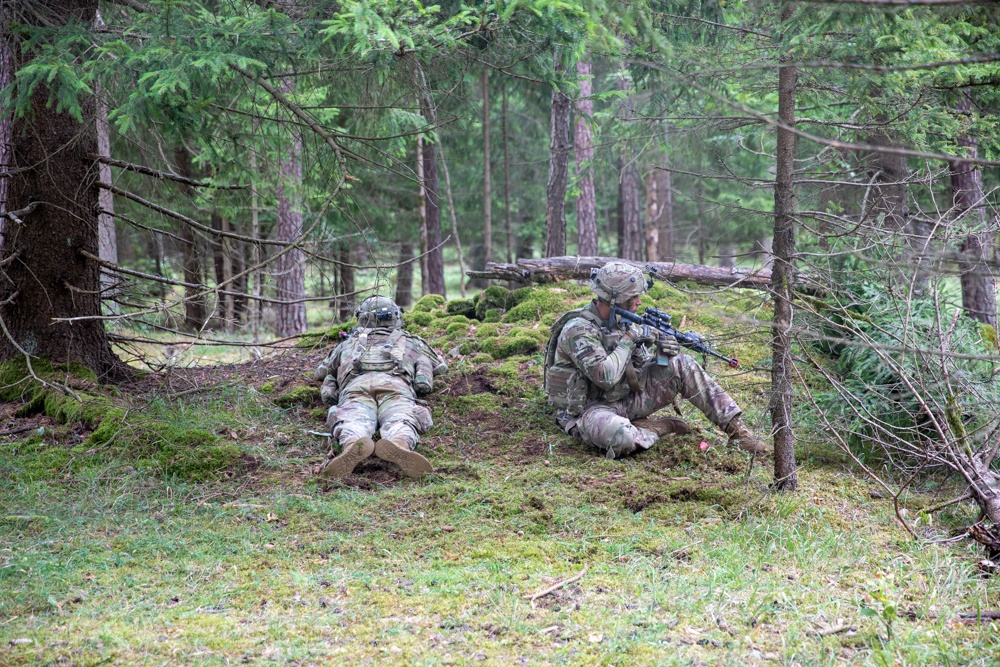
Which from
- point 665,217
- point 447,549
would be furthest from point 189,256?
point 665,217

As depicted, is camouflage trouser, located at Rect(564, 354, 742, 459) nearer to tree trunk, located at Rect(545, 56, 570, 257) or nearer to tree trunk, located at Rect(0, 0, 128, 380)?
tree trunk, located at Rect(0, 0, 128, 380)

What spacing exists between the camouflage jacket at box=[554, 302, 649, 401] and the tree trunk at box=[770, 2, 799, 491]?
5.15 feet

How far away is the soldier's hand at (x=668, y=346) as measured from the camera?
22.3ft

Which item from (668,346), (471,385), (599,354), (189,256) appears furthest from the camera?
(189,256)

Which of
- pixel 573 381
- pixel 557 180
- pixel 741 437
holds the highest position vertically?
pixel 557 180

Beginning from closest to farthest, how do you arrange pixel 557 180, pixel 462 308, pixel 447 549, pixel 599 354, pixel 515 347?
1. pixel 447 549
2. pixel 599 354
3. pixel 515 347
4. pixel 462 308
5. pixel 557 180

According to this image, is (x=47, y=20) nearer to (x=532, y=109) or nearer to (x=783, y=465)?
(x=783, y=465)

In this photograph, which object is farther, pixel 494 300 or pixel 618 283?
pixel 494 300

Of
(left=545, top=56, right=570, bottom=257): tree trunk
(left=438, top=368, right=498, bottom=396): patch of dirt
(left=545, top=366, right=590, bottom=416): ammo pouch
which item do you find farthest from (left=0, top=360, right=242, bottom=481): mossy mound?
(left=545, top=56, right=570, bottom=257): tree trunk

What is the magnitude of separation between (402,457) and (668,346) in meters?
2.46

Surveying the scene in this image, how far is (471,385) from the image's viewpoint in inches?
335

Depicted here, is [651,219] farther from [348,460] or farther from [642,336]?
[348,460]

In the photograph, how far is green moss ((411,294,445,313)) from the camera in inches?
434

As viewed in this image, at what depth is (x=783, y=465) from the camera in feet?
19.0
